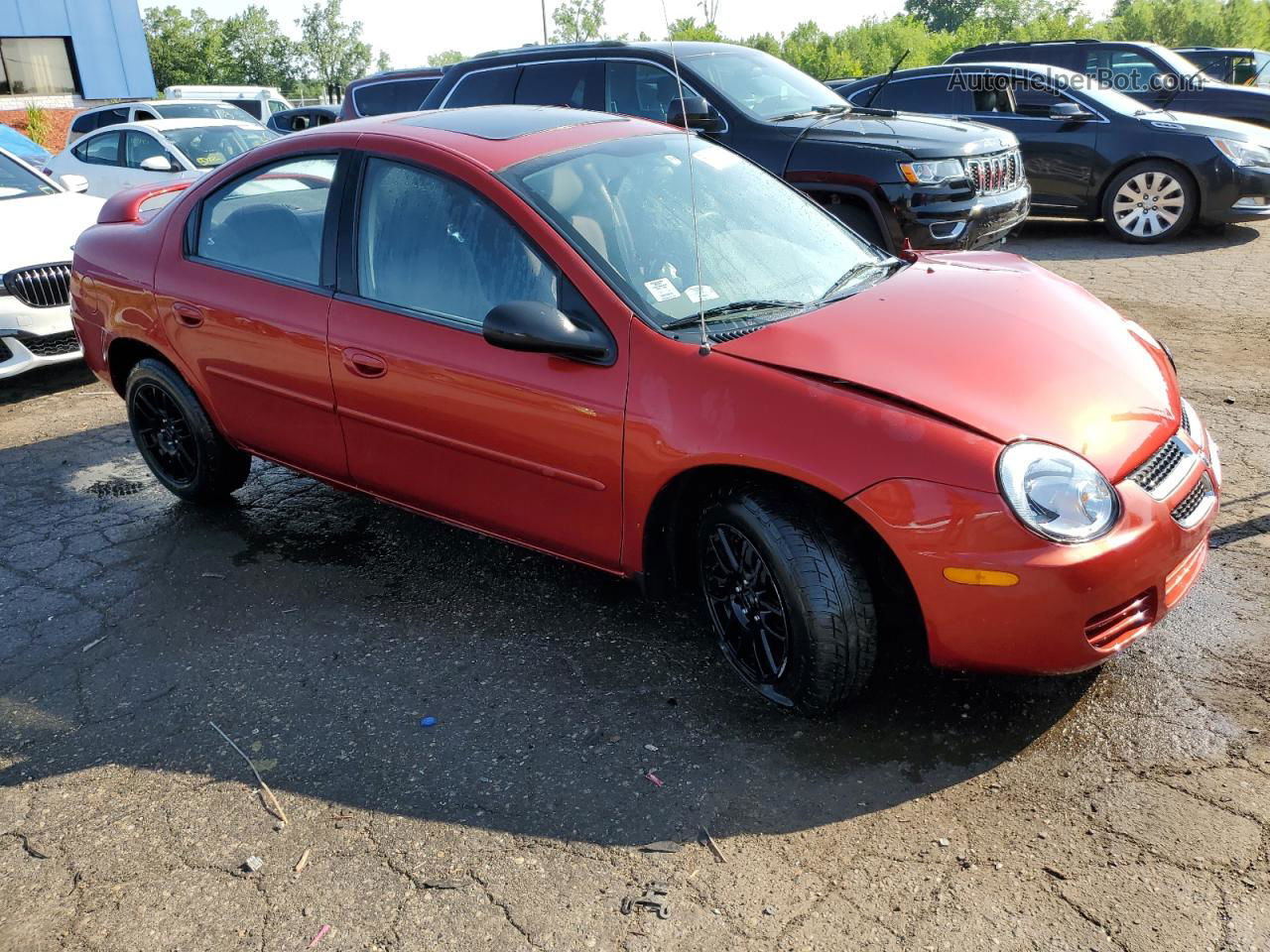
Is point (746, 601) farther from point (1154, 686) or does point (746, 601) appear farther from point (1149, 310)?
point (1149, 310)

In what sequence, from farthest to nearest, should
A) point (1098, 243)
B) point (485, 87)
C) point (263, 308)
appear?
point (1098, 243), point (485, 87), point (263, 308)

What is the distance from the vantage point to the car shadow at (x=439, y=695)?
9.47 ft

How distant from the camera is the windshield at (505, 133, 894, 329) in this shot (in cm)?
333

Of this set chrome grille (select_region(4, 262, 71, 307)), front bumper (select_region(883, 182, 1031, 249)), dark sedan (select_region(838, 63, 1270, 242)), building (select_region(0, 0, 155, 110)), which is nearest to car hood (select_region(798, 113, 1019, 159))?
front bumper (select_region(883, 182, 1031, 249))

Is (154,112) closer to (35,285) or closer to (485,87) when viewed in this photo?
(485,87)

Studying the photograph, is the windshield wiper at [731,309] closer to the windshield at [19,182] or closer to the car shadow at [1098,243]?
the windshield at [19,182]

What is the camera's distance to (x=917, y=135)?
7551mm

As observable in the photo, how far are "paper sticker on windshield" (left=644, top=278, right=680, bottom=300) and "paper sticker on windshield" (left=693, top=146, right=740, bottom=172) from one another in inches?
35.0

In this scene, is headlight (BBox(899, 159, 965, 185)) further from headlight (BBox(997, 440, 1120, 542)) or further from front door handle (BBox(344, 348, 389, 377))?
headlight (BBox(997, 440, 1120, 542))

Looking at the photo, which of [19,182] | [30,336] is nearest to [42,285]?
[30,336]

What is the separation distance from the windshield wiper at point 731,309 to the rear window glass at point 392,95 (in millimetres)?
7961

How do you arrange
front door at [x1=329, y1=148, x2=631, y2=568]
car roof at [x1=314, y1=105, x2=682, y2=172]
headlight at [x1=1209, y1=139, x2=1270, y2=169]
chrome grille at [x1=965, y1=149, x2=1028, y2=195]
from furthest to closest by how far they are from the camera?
headlight at [x1=1209, y1=139, x2=1270, y2=169], chrome grille at [x1=965, y1=149, x2=1028, y2=195], car roof at [x1=314, y1=105, x2=682, y2=172], front door at [x1=329, y1=148, x2=631, y2=568]

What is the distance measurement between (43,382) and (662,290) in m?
5.54

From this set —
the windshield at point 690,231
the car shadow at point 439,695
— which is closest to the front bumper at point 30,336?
the car shadow at point 439,695
